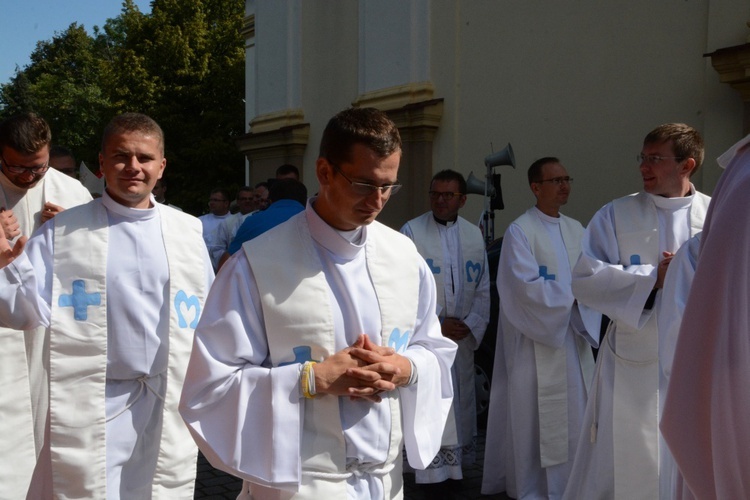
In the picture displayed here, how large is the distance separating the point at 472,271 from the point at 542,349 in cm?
93

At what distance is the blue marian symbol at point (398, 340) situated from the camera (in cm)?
271

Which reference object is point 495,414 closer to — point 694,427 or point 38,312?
point 38,312

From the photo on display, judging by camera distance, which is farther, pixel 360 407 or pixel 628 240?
pixel 628 240

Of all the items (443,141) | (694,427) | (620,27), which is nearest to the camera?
(694,427)

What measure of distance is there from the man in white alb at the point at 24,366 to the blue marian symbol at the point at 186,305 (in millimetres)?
1171

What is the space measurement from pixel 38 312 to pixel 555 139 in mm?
8317

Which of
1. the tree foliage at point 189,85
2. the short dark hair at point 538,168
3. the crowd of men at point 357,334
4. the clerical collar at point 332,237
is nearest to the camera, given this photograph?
the crowd of men at point 357,334

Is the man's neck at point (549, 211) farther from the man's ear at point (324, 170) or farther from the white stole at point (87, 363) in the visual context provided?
the man's ear at point (324, 170)

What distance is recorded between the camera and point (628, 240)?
16.2ft

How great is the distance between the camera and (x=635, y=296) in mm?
4703

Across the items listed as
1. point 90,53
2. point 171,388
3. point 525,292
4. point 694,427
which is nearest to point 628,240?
point 525,292

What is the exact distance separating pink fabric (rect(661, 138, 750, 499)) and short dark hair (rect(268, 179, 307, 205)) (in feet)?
13.6

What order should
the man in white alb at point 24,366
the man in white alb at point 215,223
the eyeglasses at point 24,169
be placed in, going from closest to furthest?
the eyeglasses at point 24,169, the man in white alb at point 24,366, the man in white alb at point 215,223

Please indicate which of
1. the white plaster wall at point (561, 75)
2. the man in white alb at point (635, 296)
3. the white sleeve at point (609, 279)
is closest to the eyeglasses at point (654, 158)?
the man in white alb at point (635, 296)
